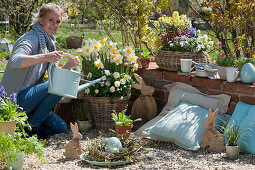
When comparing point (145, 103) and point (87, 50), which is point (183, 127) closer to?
point (145, 103)

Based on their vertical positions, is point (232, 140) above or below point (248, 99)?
below

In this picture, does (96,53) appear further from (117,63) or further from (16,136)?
(16,136)

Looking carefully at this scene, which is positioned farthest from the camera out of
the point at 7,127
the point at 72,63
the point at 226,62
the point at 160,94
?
the point at 160,94

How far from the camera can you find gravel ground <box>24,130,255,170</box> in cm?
267

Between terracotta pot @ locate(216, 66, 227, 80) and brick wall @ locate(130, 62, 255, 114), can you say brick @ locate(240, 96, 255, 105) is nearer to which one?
brick wall @ locate(130, 62, 255, 114)

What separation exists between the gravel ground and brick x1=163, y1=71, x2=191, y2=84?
0.74 m

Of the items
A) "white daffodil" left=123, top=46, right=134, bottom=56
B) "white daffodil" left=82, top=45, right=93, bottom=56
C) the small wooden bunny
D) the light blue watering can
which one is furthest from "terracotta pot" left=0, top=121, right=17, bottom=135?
"white daffodil" left=123, top=46, right=134, bottom=56

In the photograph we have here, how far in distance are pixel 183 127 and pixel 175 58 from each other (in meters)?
0.86

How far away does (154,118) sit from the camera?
3.60 metres

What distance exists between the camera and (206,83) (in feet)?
11.5

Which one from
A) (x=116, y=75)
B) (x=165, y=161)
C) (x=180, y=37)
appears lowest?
(x=165, y=161)

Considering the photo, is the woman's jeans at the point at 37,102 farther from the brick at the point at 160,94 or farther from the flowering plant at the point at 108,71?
the brick at the point at 160,94

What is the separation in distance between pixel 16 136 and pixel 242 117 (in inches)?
66.4

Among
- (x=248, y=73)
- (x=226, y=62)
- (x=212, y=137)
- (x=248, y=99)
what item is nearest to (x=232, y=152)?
(x=212, y=137)
